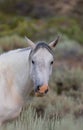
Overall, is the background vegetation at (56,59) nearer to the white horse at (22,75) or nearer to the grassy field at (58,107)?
the grassy field at (58,107)

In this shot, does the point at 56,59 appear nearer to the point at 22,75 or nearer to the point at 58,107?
the point at 58,107

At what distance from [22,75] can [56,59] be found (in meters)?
12.0

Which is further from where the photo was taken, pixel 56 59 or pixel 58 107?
pixel 56 59

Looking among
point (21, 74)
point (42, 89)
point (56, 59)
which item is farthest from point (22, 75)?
point (56, 59)

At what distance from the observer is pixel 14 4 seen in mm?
44656

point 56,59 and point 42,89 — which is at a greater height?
point 56,59

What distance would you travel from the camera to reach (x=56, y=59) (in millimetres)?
19453

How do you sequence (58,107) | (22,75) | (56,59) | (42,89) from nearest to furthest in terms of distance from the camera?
1. (42,89)
2. (22,75)
3. (58,107)
4. (56,59)

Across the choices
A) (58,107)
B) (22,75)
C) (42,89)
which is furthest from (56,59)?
(42,89)

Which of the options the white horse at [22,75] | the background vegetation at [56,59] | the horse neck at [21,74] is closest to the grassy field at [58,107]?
the background vegetation at [56,59]

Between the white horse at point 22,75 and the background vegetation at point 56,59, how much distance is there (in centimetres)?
25

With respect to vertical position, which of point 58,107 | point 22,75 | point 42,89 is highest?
point 58,107

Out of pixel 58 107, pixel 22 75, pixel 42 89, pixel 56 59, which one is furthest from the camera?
pixel 56 59

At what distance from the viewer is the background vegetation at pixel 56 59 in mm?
7773
